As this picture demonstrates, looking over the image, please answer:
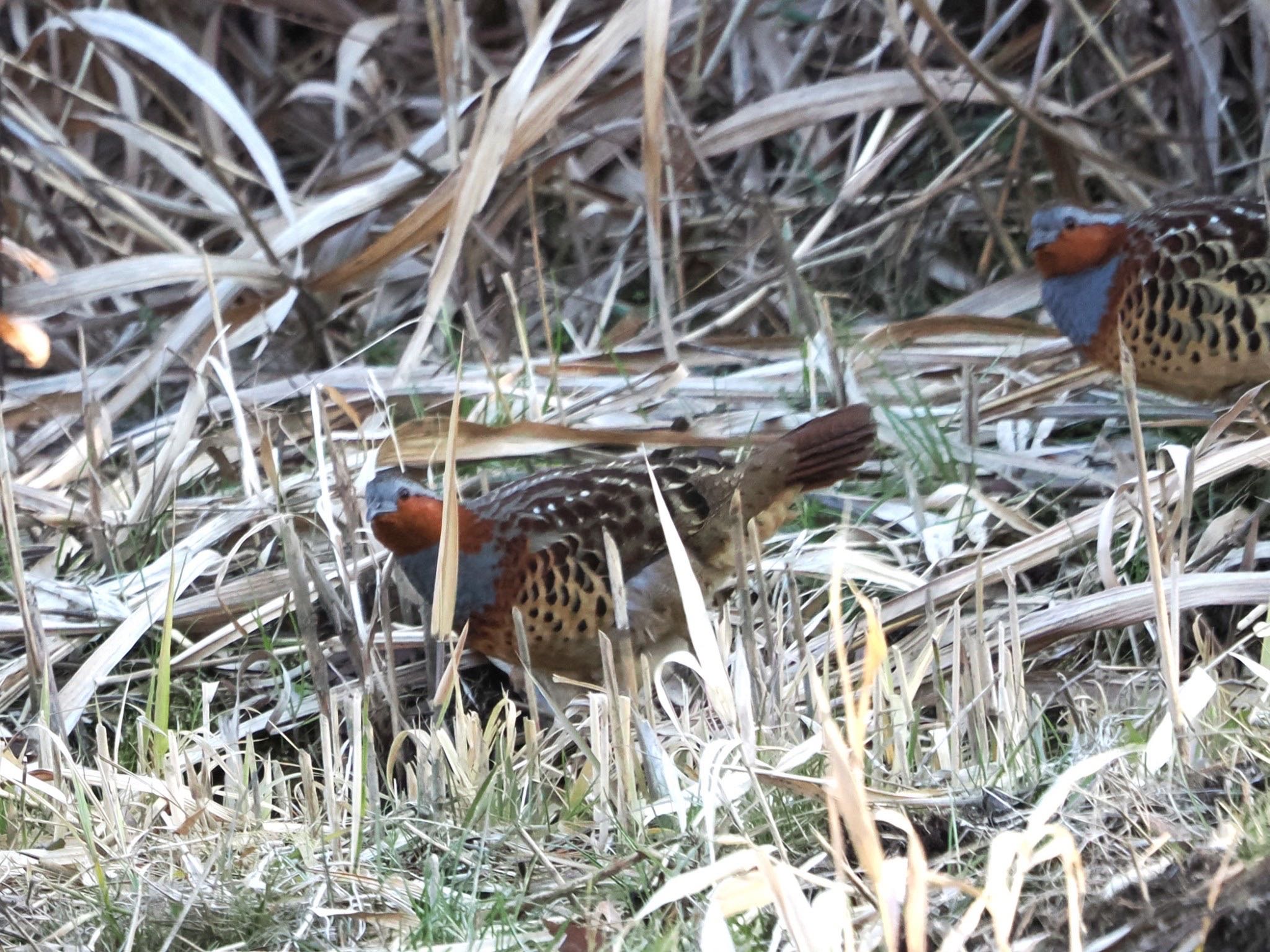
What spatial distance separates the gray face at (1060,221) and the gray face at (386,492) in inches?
60.4

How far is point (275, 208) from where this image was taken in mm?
4637

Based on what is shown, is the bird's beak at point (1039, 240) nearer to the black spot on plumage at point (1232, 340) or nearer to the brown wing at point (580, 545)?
the black spot on plumage at point (1232, 340)

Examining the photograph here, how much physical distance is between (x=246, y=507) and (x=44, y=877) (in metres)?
1.41

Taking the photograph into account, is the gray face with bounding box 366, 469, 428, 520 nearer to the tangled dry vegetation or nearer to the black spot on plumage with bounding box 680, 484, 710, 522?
the tangled dry vegetation

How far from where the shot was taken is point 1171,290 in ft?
10.7

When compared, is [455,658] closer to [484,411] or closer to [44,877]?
[44,877]

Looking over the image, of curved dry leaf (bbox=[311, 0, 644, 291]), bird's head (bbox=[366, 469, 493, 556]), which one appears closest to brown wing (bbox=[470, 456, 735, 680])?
bird's head (bbox=[366, 469, 493, 556])

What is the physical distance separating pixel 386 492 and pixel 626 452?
822 millimetres

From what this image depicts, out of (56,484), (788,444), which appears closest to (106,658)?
(56,484)

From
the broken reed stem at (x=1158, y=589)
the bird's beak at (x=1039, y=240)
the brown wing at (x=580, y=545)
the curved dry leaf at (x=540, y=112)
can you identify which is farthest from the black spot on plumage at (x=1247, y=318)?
the broken reed stem at (x=1158, y=589)

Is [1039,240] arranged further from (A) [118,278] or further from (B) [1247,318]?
(A) [118,278]

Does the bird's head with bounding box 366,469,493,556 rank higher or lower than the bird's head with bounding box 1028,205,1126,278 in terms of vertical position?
lower

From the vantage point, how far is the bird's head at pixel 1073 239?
11.1 feet

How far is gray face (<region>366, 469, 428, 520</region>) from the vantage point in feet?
9.14
